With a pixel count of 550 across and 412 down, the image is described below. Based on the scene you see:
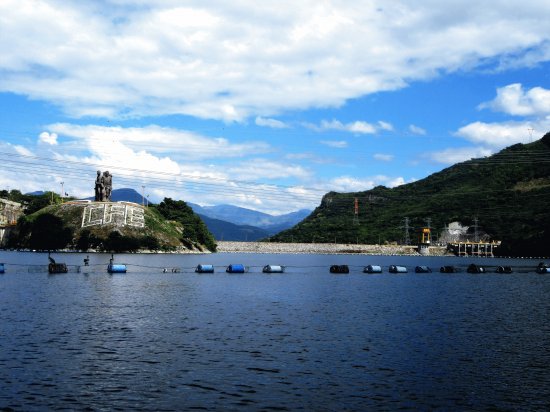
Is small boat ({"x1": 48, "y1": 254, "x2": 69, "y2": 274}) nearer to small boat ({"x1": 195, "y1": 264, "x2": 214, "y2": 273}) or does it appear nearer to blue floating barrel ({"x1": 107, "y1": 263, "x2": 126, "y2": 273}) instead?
blue floating barrel ({"x1": 107, "y1": 263, "x2": 126, "y2": 273})

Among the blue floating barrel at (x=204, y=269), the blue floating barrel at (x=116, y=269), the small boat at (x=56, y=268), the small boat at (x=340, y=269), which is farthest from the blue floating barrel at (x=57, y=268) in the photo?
the small boat at (x=340, y=269)

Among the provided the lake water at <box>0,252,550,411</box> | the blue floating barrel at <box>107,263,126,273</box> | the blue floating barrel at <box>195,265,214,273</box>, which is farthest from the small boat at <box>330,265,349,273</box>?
the lake water at <box>0,252,550,411</box>

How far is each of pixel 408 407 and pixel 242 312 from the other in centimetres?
4646

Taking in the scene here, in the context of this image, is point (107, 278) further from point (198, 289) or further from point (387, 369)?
point (387, 369)

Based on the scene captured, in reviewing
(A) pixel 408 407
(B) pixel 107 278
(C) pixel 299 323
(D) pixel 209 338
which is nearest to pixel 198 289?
(B) pixel 107 278

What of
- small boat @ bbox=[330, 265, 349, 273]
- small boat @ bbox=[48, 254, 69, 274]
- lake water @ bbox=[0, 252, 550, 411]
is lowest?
lake water @ bbox=[0, 252, 550, 411]

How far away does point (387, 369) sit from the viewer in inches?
1781

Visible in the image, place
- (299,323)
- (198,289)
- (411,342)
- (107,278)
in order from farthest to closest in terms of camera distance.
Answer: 1. (107,278)
2. (198,289)
3. (299,323)
4. (411,342)

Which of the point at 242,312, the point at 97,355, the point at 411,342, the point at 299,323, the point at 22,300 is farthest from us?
the point at 22,300

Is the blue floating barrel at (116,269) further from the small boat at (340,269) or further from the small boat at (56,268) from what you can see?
the small boat at (340,269)

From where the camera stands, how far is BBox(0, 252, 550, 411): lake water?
120 feet

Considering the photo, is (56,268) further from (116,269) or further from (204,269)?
(204,269)

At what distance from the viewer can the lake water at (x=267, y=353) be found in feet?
120

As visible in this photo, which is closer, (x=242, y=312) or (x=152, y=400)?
(x=152, y=400)
